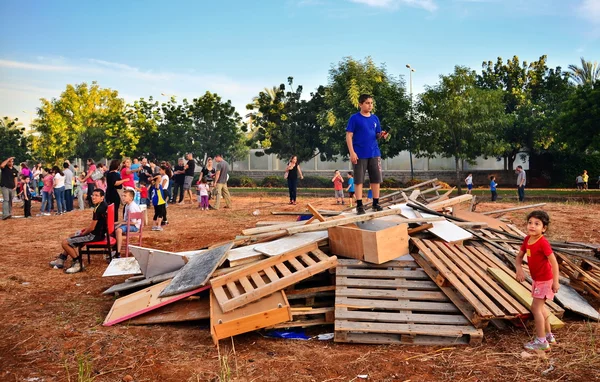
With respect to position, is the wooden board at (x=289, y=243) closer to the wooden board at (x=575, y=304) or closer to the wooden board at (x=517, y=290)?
the wooden board at (x=517, y=290)

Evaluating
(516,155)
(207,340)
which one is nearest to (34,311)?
(207,340)

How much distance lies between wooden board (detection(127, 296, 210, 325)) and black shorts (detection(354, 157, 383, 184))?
279cm

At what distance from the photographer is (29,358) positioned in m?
4.58

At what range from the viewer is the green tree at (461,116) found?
27.9 meters

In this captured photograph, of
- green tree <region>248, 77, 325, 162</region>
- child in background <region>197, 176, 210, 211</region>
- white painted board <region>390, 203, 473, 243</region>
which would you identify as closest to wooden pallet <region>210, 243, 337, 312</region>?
white painted board <region>390, 203, 473, 243</region>

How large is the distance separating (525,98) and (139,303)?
35798mm

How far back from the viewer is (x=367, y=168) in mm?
7551

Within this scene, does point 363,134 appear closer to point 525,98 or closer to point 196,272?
point 196,272

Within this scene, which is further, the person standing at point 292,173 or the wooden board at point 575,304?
the person standing at point 292,173

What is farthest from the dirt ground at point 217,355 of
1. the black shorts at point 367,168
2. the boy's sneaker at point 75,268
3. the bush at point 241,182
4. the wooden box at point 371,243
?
the bush at point 241,182

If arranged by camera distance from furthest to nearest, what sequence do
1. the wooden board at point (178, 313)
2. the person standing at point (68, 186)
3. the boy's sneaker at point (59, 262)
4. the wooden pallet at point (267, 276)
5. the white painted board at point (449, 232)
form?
the person standing at point (68, 186) < the boy's sneaker at point (59, 262) < the white painted board at point (449, 232) < the wooden board at point (178, 313) < the wooden pallet at point (267, 276)

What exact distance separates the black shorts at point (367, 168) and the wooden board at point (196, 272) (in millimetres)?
2204

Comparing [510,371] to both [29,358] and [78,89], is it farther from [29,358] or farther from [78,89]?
[78,89]

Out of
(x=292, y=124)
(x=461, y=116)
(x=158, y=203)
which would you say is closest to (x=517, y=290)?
(x=158, y=203)
